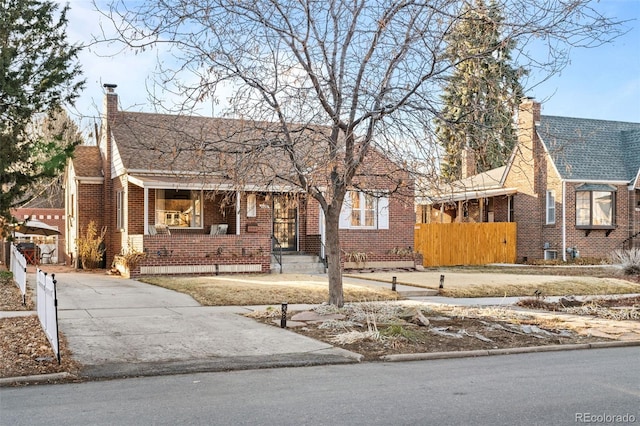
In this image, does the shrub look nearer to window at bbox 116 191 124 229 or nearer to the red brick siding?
window at bbox 116 191 124 229

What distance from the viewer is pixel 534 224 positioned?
32.3 meters

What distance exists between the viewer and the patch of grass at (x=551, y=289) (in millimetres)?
18906

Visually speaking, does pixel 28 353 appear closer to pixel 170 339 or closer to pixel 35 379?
pixel 35 379

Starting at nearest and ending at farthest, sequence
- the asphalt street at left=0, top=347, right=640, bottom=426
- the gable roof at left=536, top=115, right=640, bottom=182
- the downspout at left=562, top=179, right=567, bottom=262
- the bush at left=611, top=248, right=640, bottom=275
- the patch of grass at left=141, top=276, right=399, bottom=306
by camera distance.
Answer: the asphalt street at left=0, top=347, right=640, bottom=426, the patch of grass at left=141, top=276, right=399, bottom=306, the bush at left=611, top=248, right=640, bottom=275, the downspout at left=562, top=179, right=567, bottom=262, the gable roof at left=536, top=115, right=640, bottom=182

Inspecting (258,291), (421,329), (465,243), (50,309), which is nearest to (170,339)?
(50,309)

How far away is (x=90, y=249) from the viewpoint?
86.5 ft

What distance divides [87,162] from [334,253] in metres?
18.5

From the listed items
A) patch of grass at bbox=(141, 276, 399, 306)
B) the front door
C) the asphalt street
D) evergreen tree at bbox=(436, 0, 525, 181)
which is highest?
evergreen tree at bbox=(436, 0, 525, 181)

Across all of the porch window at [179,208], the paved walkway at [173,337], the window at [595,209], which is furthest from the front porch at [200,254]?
the window at [595,209]

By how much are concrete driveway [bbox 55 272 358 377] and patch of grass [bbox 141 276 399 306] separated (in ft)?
2.23

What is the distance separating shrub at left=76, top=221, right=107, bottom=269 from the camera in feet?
86.4

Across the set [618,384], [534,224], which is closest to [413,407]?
[618,384]

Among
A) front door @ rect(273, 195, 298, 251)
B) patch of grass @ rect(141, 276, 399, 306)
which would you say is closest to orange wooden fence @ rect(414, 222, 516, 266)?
front door @ rect(273, 195, 298, 251)

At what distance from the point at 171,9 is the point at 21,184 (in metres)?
10.1
